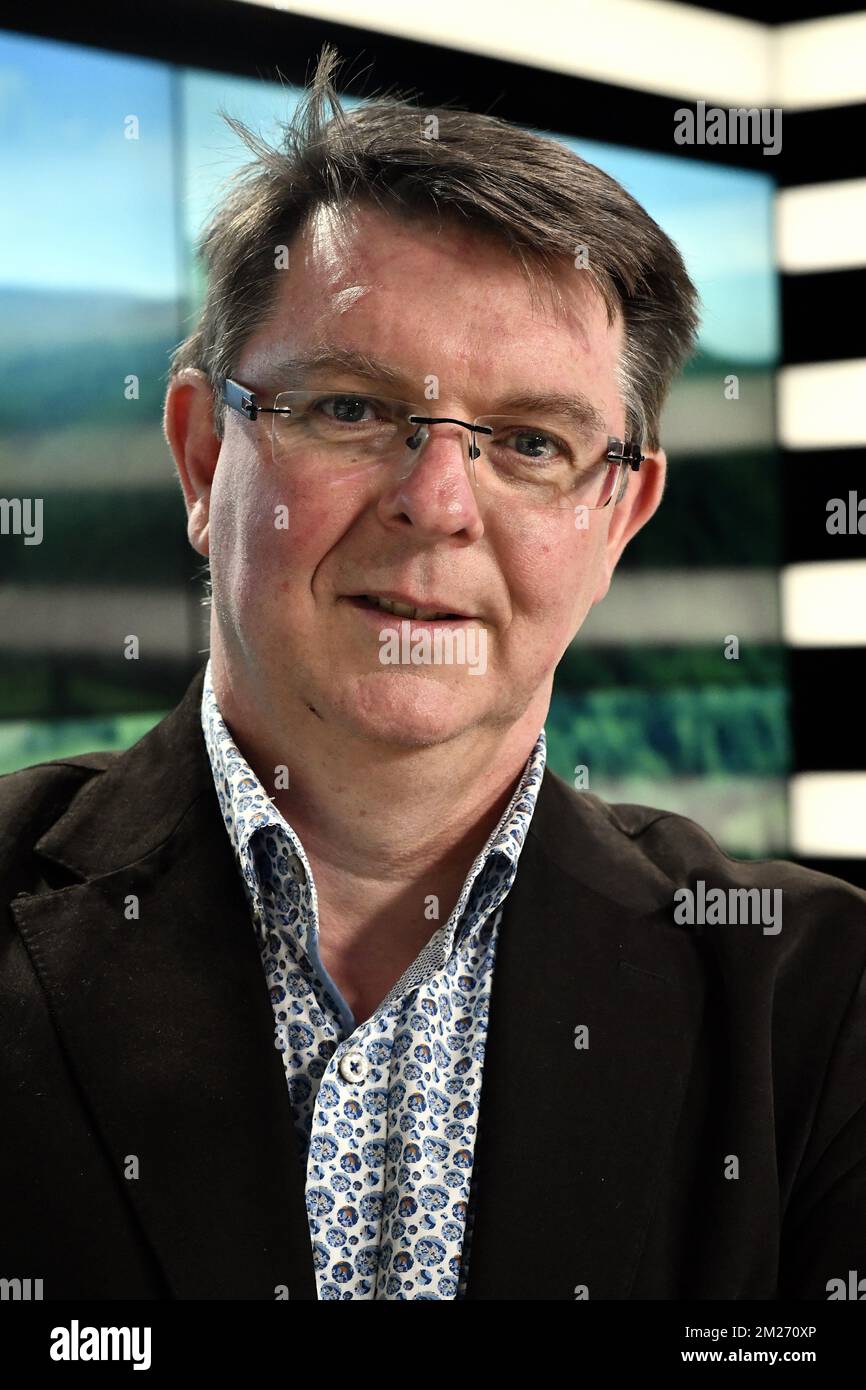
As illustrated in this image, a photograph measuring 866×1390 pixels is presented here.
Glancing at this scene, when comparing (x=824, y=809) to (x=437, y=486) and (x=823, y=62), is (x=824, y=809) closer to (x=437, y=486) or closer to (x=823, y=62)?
(x=823, y=62)

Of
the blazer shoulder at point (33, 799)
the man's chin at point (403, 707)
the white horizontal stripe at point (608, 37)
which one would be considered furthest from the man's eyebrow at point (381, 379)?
the white horizontal stripe at point (608, 37)

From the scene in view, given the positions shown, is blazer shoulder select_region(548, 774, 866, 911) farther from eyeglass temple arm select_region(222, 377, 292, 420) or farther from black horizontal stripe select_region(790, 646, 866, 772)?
black horizontal stripe select_region(790, 646, 866, 772)

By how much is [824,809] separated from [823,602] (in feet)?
2.06

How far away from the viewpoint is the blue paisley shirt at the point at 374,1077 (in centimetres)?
150

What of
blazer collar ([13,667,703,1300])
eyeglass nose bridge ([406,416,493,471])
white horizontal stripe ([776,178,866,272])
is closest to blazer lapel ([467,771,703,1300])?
blazer collar ([13,667,703,1300])

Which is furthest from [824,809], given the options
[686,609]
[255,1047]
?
[255,1047]

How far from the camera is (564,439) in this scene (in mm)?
1676

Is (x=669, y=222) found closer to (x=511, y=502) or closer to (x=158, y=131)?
(x=158, y=131)

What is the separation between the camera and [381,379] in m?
1.59

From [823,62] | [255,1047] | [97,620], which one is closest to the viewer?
[255,1047]

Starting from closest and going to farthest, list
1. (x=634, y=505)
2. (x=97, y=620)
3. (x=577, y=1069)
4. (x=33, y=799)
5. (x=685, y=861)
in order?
(x=577, y=1069), (x=33, y=799), (x=685, y=861), (x=634, y=505), (x=97, y=620)
